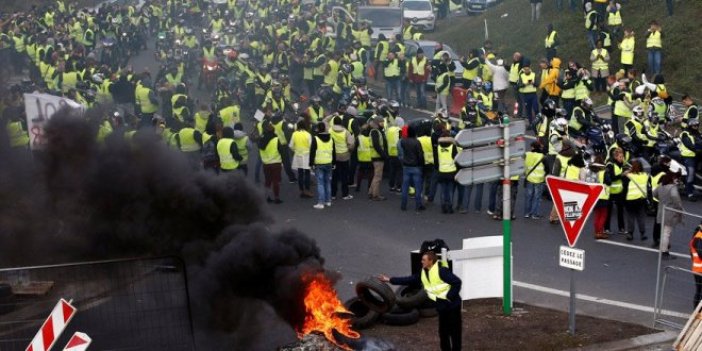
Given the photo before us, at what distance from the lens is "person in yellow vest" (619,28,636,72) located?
89.8 ft

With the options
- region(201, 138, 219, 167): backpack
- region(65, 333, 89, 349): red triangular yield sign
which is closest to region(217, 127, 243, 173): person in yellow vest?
region(201, 138, 219, 167): backpack

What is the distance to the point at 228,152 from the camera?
2033 cm

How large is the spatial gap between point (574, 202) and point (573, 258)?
0.65 meters

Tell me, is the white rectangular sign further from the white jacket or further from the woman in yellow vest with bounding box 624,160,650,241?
the white jacket

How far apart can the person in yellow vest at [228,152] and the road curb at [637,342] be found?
8.73m

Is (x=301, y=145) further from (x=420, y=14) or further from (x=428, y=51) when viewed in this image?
(x=420, y=14)

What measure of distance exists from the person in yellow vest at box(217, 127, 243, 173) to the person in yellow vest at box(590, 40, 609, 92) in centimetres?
1038

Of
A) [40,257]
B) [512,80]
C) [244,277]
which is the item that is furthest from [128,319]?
[512,80]

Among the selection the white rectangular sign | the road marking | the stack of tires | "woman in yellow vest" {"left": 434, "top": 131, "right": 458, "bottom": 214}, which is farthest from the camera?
"woman in yellow vest" {"left": 434, "top": 131, "right": 458, "bottom": 214}

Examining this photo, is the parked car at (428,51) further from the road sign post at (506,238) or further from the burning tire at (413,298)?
the burning tire at (413,298)

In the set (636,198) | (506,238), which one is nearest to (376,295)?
(506,238)

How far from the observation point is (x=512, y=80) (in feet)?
89.5

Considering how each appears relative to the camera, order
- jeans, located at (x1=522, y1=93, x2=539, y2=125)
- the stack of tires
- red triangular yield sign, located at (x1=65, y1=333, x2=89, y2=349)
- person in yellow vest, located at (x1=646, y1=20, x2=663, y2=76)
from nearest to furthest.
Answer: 1. red triangular yield sign, located at (x1=65, y1=333, x2=89, y2=349)
2. the stack of tires
3. jeans, located at (x1=522, y1=93, x2=539, y2=125)
4. person in yellow vest, located at (x1=646, y1=20, x2=663, y2=76)

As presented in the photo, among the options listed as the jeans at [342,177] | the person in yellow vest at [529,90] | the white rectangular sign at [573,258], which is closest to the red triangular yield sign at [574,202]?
the white rectangular sign at [573,258]
